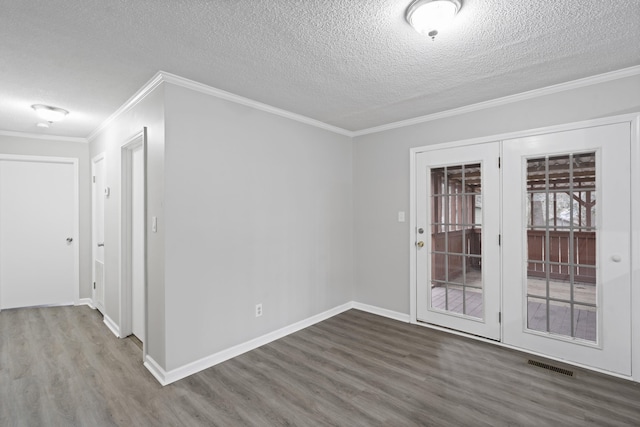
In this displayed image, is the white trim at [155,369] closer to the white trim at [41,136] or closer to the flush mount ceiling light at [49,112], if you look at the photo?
the flush mount ceiling light at [49,112]

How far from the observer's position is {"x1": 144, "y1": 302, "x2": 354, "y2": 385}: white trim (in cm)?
254

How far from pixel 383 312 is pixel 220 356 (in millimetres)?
2112

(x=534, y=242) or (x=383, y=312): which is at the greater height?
(x=534, y=242)

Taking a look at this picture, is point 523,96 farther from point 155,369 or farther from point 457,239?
point 155,369

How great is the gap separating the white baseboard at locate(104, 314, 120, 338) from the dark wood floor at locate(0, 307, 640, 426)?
16 centimetres

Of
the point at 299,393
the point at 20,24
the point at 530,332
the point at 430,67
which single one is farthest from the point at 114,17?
the point at 530,332

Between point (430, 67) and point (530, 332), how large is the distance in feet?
8.51

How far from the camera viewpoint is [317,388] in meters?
2.45

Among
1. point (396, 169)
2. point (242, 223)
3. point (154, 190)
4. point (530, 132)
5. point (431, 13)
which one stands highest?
point (431, 13)

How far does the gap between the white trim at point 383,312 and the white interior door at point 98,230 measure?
138 inches

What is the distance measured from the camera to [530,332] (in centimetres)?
298

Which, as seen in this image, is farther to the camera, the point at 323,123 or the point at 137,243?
the point at 323,123

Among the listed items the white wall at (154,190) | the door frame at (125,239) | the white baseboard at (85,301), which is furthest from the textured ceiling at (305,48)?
the white baseboard at (85,301)

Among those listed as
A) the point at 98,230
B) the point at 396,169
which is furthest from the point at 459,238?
the point at 98,230
